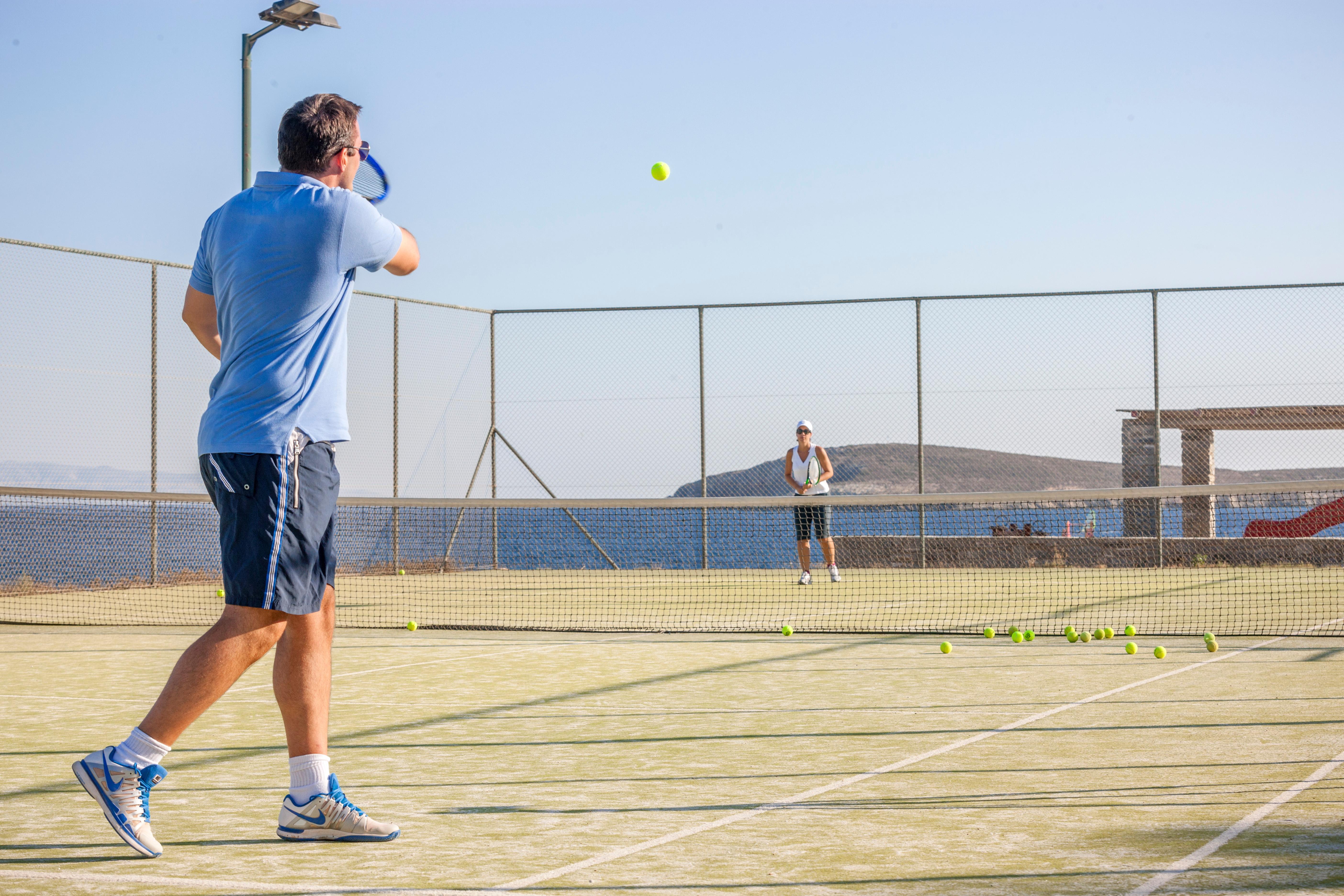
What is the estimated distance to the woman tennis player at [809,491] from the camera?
42.5ft

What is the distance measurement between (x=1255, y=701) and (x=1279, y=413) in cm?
1006

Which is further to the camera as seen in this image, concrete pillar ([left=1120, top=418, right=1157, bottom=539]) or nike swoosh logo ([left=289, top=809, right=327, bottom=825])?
concrete pillar ([left=1120, top=418, right=1157, bottom=539])

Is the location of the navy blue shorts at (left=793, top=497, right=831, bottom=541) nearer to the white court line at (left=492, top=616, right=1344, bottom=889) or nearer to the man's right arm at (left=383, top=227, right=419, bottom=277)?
the white court line at (left=492, top=616, right=1344, bottom=889)

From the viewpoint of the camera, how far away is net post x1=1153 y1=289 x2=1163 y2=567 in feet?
47.4

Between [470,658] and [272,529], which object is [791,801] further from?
[470,658]

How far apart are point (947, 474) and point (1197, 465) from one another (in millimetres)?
2750

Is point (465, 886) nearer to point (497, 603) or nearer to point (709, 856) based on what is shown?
point (709, 856)

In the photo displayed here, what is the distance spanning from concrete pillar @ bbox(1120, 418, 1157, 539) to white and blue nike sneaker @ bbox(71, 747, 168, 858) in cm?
1323

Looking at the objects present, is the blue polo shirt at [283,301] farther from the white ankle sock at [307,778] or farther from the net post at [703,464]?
the net post at [703,464]

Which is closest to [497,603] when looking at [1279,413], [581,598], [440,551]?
[581,598]

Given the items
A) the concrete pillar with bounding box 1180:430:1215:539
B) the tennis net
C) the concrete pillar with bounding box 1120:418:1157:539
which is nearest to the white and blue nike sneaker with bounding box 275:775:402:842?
the tennis net

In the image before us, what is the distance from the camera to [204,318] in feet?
11.0

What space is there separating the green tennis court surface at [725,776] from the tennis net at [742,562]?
2432mm

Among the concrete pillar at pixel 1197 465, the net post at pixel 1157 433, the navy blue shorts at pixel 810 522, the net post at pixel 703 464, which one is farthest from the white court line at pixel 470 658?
the concrete pillar at pixel 1197 465
